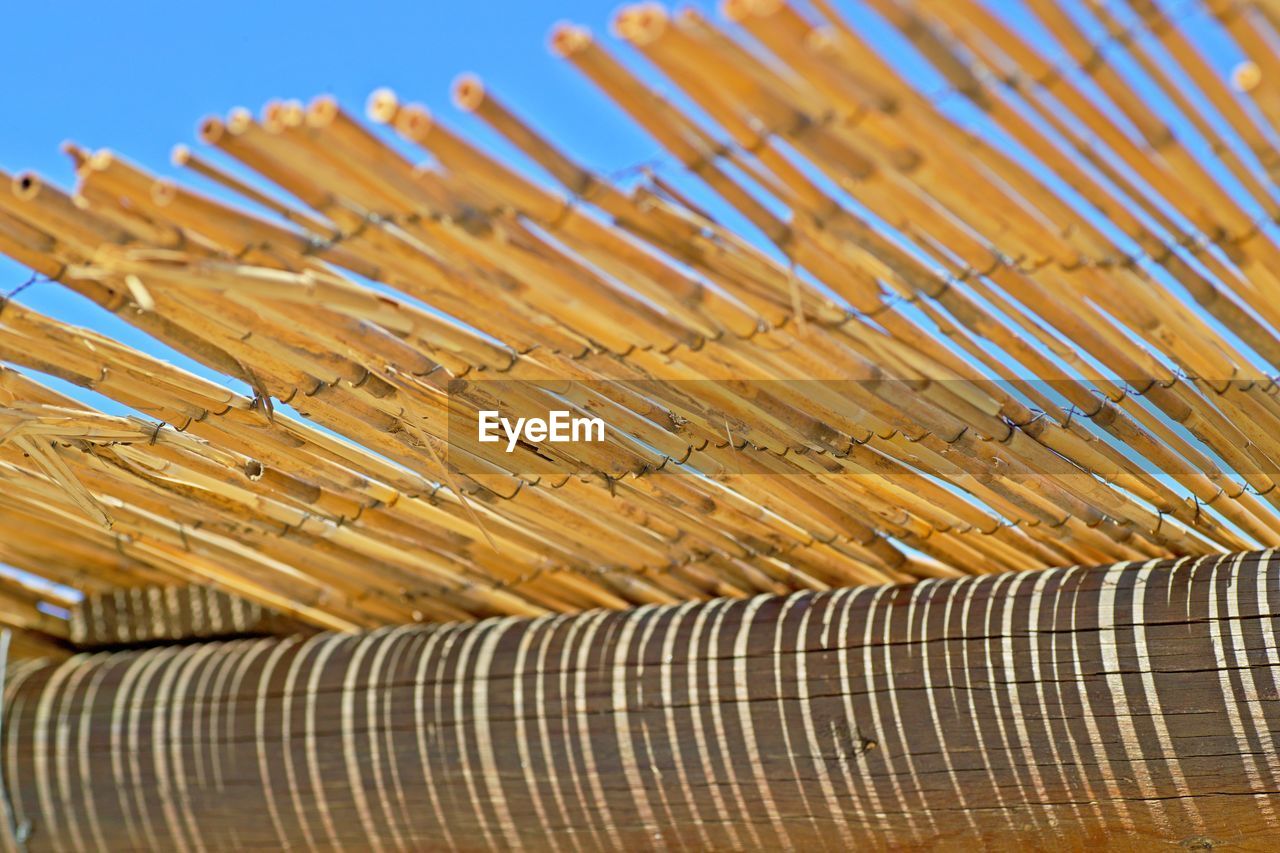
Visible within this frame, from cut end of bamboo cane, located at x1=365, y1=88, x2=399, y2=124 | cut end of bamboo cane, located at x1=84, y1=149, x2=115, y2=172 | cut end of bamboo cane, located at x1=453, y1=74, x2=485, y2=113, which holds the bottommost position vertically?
cut end of bamboo cane, located at x1=453, y1=74, x2=485, y2=113

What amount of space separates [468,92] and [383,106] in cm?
5

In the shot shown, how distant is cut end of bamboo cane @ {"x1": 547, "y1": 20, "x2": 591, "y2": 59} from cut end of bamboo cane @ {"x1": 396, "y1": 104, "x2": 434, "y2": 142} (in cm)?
9

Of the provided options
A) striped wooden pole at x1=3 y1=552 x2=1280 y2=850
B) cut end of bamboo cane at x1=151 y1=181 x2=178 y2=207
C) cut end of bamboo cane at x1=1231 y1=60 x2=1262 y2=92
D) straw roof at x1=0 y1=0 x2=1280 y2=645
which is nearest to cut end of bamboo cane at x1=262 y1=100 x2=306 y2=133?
straw roof at x1=0 y1=0 x2=1280 y2=645

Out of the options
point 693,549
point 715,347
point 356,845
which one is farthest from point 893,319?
point 356,845

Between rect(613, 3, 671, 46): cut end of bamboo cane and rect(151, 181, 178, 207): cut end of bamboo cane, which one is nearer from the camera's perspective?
rect(613, 3, 671, 46): cut end of bamboo cane

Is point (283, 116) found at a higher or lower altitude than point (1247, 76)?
higher

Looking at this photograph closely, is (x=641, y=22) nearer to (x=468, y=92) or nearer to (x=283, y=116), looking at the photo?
(x=468, y=92)

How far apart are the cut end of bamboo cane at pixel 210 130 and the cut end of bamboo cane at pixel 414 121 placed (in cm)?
11

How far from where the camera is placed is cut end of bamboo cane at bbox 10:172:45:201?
96 centimetres

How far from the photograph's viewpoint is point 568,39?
0.81m

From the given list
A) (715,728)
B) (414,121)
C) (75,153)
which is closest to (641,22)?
(414,121)

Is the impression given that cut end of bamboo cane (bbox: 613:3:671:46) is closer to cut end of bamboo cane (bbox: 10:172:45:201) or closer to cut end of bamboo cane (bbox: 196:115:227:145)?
cut end of bamboo cane (bbox: 196:115:227:145)

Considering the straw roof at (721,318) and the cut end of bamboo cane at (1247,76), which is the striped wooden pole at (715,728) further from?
the cut end of bamboo cane at (1247,76)

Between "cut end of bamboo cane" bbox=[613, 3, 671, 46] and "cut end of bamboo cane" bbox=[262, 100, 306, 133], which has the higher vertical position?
"cut end of bamboo cane" bbox=[262, 100, 306, 133]
